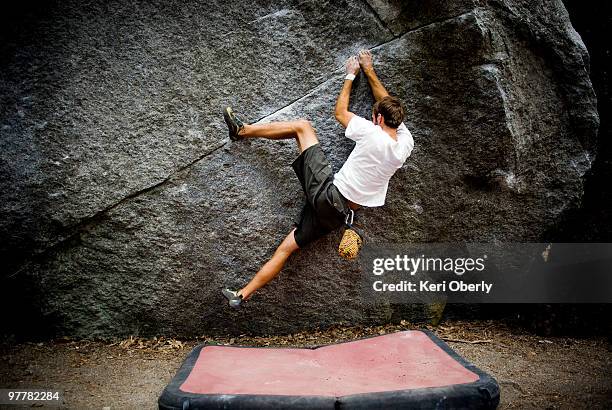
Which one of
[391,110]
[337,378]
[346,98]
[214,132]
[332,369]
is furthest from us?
[214,132]

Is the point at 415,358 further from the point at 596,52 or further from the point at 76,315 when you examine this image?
the point at 596,52

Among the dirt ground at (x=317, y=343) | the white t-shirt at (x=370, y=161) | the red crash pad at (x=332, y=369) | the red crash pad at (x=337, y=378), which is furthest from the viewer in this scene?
the white t-shirt at (x=370, y=161)

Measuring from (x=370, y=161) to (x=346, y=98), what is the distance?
0.59 meters

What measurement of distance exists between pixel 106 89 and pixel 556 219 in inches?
168

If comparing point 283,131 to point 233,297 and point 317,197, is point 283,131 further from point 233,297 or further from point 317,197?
point 233,297

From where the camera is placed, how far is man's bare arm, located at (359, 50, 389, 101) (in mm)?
3943

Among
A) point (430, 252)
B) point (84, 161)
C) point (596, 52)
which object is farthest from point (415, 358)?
point (596, 52)

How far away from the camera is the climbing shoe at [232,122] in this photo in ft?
12.5

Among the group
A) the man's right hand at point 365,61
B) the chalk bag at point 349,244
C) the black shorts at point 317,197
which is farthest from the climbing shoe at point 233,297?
the man's right hand at point 365,61

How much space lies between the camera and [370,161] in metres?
3.74

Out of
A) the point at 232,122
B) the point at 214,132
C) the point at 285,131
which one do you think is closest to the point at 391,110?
the point at 285,131

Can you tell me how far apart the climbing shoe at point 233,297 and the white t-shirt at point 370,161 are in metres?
1.26

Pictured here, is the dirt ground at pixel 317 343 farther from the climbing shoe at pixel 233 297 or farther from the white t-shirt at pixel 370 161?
the white t-shirt at pixel 370 161

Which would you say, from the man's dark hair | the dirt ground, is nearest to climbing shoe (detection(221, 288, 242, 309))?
the dirt ground
